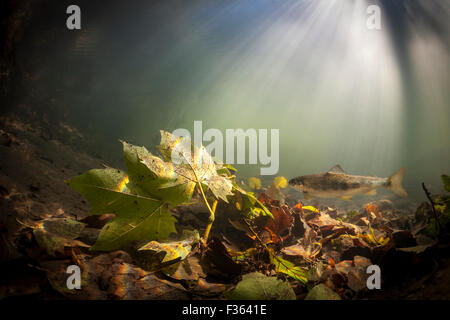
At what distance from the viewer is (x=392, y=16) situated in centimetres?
1653

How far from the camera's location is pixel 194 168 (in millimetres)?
1263

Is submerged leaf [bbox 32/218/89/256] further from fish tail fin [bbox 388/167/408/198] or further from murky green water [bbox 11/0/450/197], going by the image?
murky green water [bbox 11/0/450/197]

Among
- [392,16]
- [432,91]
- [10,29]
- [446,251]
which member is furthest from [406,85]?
[10,29]

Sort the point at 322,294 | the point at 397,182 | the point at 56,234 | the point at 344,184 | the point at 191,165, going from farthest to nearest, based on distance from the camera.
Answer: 1. the point at 344,184
2. the point at 397,182
3. the point at 191,165
4. the point at 56,234
5. the point at 322,294

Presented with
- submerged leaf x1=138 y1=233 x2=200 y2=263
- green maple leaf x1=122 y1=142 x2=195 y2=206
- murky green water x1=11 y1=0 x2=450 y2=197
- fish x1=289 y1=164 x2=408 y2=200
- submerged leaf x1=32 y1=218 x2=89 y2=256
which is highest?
murky green water x1=11 y1=0 x2=450 y2=197

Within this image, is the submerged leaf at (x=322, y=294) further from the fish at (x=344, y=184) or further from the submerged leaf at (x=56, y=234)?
the fish at (x=344, y=184)

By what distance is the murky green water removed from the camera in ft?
42.3

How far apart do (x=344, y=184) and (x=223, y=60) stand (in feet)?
108

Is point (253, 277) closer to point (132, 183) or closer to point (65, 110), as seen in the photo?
point (132, 183)

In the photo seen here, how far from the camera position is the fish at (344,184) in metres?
2.14

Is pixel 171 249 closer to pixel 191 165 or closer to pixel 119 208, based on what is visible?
pixel 119 208

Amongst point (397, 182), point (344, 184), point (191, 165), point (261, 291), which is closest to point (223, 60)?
point (344, 184)

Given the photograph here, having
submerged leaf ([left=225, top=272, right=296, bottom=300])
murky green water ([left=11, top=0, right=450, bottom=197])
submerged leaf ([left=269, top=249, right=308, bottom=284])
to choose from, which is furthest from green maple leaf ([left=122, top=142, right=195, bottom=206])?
murky green water ([left=11, top=0, right=450, bottom=197])
